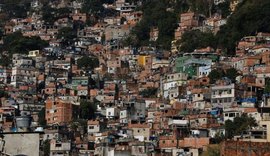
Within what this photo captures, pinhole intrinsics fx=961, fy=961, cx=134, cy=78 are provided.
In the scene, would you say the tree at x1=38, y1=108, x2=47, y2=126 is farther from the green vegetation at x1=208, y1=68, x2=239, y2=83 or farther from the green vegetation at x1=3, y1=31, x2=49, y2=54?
the green vegetation at x1=3, y1=31, x2=49, y2=54

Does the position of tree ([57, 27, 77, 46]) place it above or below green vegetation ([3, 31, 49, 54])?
above

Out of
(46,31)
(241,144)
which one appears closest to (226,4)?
(46,31)

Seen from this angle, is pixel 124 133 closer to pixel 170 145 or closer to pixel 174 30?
pixel 170 145

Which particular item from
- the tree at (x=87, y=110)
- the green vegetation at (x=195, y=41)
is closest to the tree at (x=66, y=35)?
the green vegetation at (x=195, y=41)

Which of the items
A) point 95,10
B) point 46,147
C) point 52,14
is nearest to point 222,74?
point 46,147

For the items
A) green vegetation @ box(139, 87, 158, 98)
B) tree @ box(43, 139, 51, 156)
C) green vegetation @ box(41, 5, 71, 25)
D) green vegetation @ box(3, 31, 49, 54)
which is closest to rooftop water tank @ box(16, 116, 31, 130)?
tree @ box(43, 139, 51, 156)

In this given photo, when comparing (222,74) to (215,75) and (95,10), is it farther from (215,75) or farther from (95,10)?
(95,10)

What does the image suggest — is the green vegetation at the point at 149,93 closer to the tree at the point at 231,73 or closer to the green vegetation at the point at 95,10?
the tree at the point at 231,73
